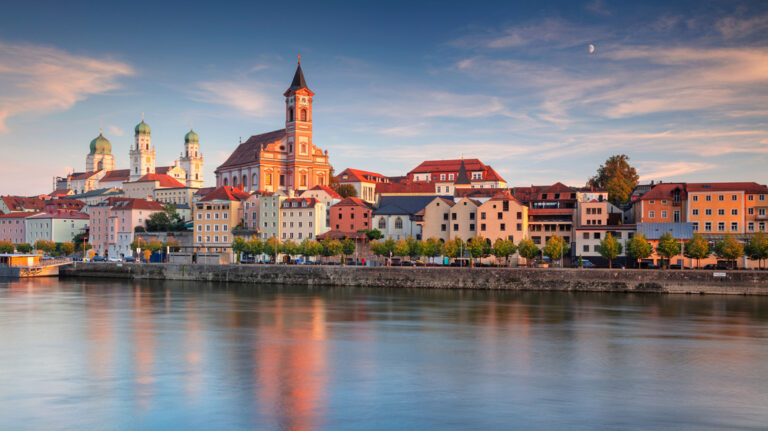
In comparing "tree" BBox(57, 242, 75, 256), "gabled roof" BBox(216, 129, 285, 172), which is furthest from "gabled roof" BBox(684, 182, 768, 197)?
"tree" BBox(57, 242, 75, 256)

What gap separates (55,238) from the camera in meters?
121

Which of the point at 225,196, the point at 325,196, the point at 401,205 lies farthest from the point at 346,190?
the point at 401,205

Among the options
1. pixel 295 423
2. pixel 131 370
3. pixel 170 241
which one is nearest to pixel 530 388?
pixel 295 423

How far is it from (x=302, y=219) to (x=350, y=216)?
7.11 metres

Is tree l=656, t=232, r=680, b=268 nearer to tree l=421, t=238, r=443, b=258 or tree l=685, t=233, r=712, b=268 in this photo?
tree l=685, t=233, r=712, b=268

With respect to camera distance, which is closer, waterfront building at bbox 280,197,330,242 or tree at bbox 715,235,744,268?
tree at bbox 715,235,744,268

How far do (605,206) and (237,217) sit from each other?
171 feet

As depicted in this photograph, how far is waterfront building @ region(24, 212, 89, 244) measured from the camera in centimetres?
12125

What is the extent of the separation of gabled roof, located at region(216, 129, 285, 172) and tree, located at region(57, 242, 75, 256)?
3425 centimetres

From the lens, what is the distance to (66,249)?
11275 centimetres

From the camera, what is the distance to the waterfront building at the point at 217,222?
96438mm

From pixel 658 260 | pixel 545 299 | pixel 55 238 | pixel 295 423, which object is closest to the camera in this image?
pixel 295 423

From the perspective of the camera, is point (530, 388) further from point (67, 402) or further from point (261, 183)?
point (261, 183)

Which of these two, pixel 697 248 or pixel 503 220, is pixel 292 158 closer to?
pixel 503 220
